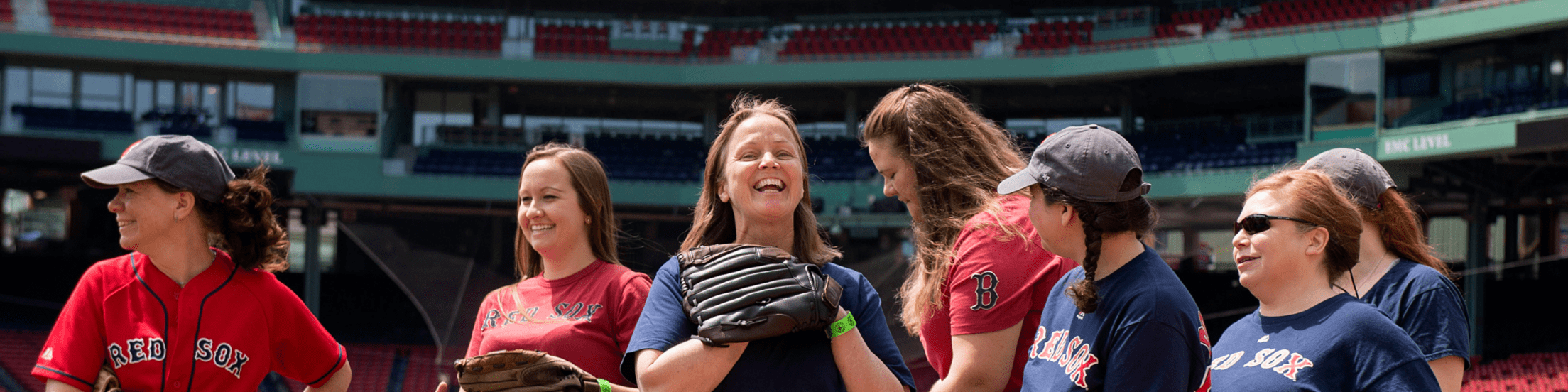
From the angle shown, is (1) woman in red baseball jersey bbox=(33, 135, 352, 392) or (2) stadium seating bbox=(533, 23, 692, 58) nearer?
(1) woman in red baseball jersey bbox=(33, 135, 352, 392)

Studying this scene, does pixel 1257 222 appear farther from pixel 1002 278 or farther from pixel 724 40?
pixel 724 40

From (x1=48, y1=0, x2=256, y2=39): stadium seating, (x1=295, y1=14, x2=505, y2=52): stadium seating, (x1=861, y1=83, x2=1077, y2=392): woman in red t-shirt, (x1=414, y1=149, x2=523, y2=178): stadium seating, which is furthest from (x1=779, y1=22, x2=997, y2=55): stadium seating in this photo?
(x1=861, y1=83, x2=1077, y2=392): woman in red t-shirt

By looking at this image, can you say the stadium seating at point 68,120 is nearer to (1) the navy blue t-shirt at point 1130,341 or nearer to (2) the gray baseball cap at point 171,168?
(2) the gray baseball cap at point 171,168

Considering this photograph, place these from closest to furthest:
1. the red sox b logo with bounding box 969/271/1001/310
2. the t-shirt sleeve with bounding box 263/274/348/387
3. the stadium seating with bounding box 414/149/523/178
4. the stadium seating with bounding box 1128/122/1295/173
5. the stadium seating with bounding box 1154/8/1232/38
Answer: the red sox b logo with bounding box 969/271/1001/310 → the t-shirt sleeve with bounding box 263/274/348/387 → the stadium seating with bounding box 1128/122/1295/173 → the stadium seating with bounding box 414/149/523/178 → the stadium seating with bounding box 1154/8/1232/38

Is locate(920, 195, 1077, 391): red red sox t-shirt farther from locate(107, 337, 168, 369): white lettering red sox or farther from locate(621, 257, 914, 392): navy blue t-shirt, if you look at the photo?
locate(107, 337, 168, 369): white lettering red sox

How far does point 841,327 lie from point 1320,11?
66.6 ft

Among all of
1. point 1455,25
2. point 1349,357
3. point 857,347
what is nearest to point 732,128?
point 857,347

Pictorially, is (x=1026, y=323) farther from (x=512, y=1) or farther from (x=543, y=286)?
(x=512, y=1)

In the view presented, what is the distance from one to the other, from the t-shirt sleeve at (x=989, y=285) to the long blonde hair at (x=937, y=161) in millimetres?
170

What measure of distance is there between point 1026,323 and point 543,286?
64.7 inches

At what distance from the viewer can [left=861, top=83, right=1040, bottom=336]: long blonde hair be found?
9.11 feet

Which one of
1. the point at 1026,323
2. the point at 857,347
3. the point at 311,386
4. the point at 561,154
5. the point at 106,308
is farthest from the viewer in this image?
the point at 561,154

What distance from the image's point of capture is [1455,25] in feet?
53.9

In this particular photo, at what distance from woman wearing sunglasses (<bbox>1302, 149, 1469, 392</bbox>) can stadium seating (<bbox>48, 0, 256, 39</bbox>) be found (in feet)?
71.2
